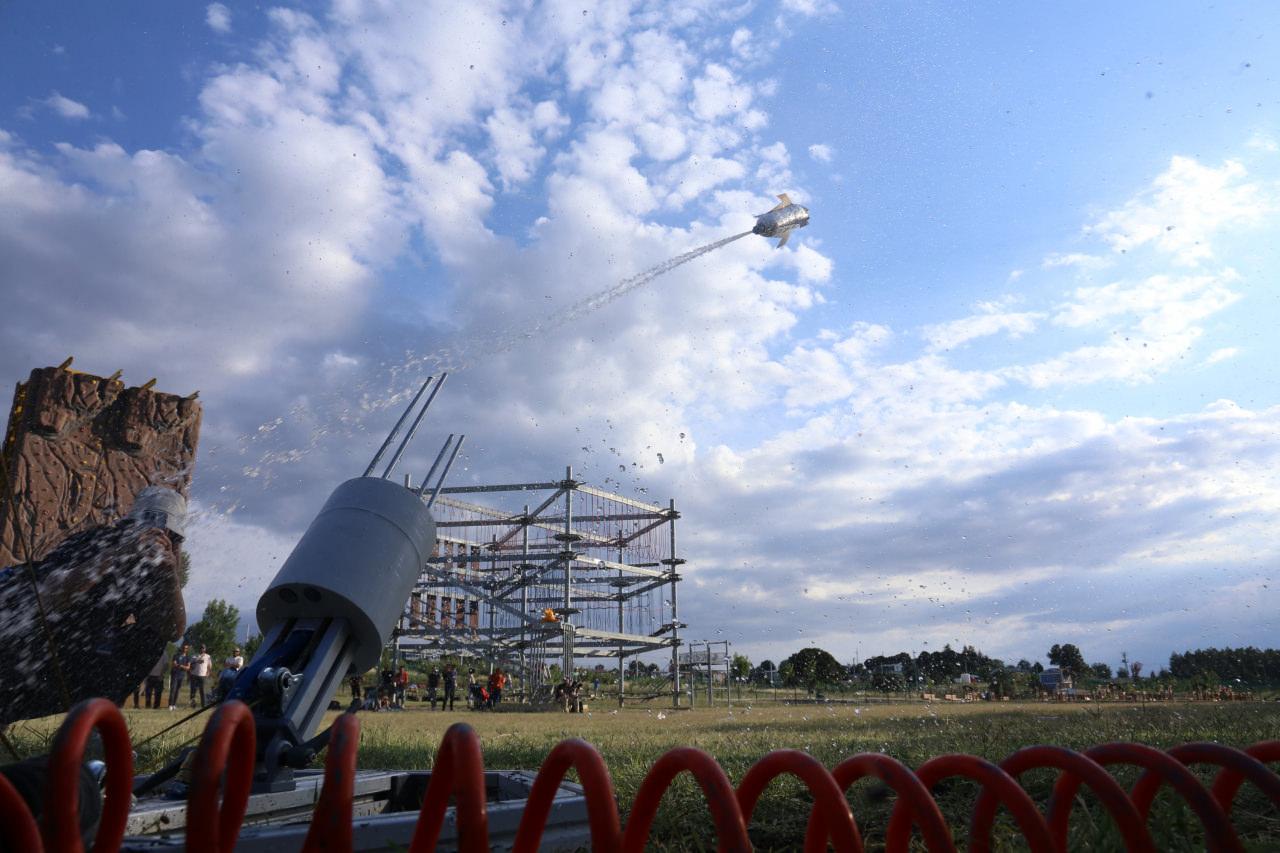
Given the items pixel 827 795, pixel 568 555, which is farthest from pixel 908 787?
pixel 568 555

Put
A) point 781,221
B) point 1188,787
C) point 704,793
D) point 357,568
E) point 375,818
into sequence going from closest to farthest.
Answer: point 1188,787, point 704,793, point 375,818, point 357,568, point 781,221

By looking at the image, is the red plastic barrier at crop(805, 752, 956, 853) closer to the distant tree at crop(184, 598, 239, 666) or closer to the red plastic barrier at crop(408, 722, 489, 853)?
the red plastic barrier at crop(408, 722, 489, 853)

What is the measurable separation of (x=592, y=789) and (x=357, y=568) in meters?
2.67

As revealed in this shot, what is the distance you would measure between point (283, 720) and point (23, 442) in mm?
9049

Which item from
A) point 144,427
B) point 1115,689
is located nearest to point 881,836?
point 144,427

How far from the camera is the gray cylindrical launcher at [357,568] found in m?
4.21

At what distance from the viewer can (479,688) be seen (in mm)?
26062

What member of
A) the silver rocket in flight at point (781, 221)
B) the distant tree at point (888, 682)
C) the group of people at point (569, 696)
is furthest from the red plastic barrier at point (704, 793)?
the distant tree at point (888, 682)

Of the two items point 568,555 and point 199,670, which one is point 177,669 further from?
point 568,555

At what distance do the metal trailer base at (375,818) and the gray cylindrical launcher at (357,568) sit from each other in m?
0.71

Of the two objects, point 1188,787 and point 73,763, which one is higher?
point 73,763

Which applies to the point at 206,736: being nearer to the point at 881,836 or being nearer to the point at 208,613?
the point at 881,836

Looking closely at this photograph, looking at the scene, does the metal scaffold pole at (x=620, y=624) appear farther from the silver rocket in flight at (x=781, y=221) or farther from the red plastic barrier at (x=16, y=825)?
the red plastic barrier at (x=16, y=825)

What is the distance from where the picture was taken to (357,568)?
4.29 m
